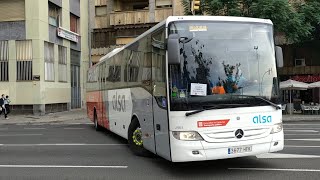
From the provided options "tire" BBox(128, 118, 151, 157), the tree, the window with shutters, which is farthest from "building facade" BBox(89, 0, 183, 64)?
"tire" BBox(128, 118, 151, 157)

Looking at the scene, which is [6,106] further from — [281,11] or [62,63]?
[281,11]

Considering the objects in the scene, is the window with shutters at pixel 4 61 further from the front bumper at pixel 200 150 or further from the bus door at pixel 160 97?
the front bumper at pixel 200 150

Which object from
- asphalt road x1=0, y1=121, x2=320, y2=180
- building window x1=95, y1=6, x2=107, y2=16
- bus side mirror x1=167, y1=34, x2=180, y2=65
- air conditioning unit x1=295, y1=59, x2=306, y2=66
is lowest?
asphalt road x1=0, y1=121, x2=320, y2=180

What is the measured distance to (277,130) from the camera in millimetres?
8211

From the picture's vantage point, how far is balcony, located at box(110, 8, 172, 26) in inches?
1468

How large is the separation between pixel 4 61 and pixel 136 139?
892 inches

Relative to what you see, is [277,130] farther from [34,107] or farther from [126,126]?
[34,107]

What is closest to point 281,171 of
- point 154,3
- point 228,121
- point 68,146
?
point 228,121

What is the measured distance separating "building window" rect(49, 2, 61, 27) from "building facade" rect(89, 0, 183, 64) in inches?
231

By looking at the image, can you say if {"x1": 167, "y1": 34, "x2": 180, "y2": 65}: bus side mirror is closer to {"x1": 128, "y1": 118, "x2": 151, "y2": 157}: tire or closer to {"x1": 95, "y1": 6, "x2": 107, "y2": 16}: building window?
{"x1": 128, "y1": 118, "x2": 151, "y2": 157}: tire

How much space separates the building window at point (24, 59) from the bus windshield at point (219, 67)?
2420 centimetres

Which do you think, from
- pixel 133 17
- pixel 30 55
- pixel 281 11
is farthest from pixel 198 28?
pixel 133 17

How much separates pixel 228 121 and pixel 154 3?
31.0 metres

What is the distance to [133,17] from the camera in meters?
38.0
